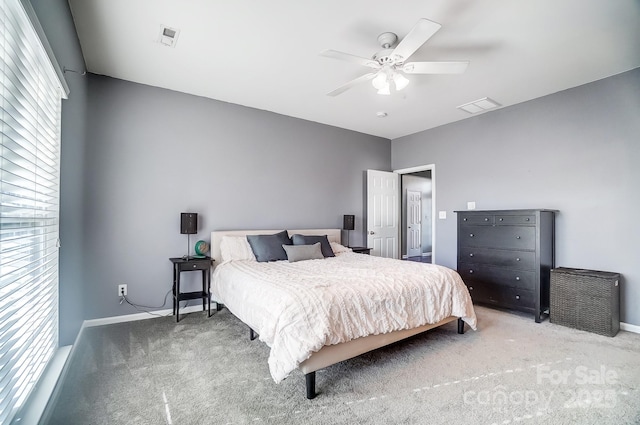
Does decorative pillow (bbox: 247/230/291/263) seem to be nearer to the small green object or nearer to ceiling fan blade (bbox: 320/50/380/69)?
the small green object

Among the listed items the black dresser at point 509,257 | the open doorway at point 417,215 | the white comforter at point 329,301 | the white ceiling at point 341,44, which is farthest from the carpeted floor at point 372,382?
the open doorway at point 417,215

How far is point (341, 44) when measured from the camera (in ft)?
8.70

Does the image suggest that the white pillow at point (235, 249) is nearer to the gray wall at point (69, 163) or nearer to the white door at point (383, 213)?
the gray wall at point (69, 163)

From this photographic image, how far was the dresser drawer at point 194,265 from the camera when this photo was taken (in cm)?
332

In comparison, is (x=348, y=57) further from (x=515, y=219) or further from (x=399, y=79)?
(x=515, y=219)

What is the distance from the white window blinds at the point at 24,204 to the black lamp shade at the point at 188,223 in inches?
54.9

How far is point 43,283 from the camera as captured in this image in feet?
5.98

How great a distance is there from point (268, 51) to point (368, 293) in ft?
7.53

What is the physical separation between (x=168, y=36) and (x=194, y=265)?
7.36 ft

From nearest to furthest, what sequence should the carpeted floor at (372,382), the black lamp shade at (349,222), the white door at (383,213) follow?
the carpeted floor at (372,382)
the black lamp shade at (349,222)
the white door at (383,213)

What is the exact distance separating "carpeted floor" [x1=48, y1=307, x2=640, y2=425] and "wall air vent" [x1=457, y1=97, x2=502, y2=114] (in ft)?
9.10

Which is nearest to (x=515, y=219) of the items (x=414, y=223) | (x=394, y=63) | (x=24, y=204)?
(x=394, y=63)

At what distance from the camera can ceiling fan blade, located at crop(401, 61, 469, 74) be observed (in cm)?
239

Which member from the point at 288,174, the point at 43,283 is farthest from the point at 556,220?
the point at 43,283
